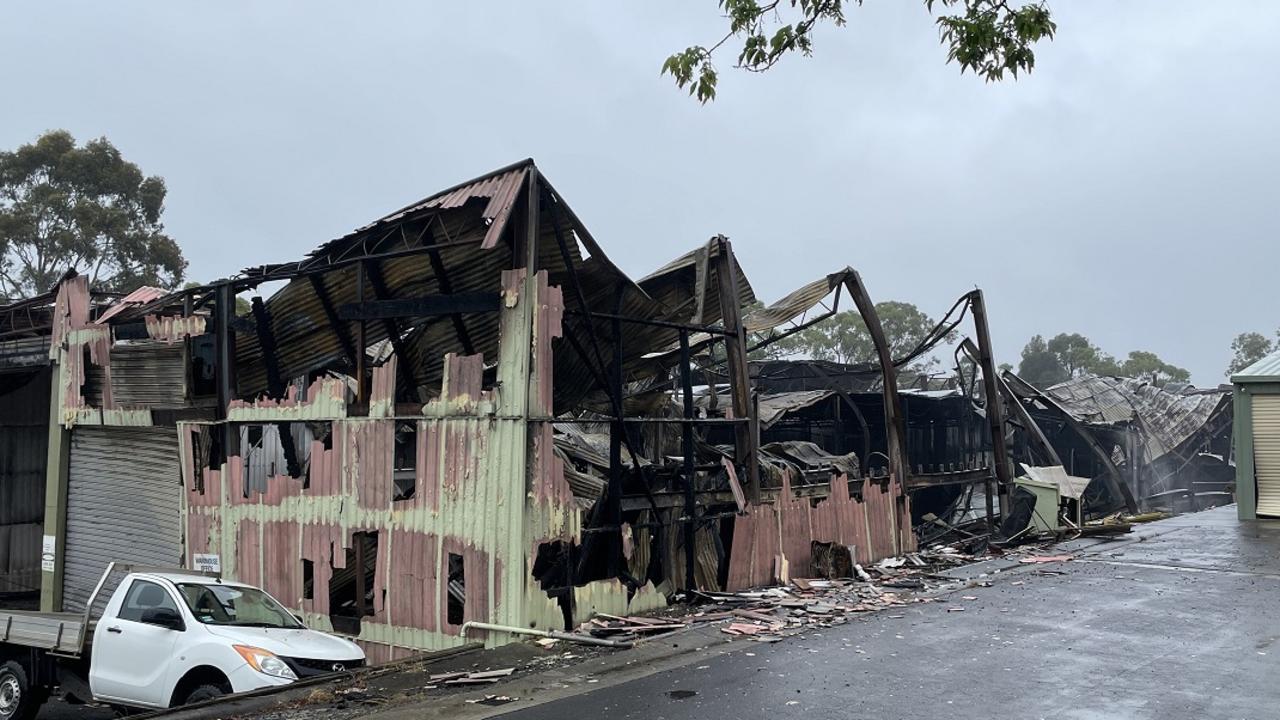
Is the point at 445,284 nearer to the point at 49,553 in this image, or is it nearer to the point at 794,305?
the point at 794,305

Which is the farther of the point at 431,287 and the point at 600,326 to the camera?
the point at 600,326

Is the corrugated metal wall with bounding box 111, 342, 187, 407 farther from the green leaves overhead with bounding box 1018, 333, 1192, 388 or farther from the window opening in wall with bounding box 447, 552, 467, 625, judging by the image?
the green leaves overhead with bounding box 1018, 333, 1192, 388

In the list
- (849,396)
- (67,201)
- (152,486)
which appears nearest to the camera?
(152,486)

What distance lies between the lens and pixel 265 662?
923cm

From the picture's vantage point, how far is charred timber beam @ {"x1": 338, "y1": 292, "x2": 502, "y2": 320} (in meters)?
11.4

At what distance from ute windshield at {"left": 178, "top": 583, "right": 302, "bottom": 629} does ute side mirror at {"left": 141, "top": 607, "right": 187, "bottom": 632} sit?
18 cm

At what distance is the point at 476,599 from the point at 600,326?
4356mm

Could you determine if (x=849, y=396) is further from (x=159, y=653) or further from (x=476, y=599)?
(x=159, y=653)

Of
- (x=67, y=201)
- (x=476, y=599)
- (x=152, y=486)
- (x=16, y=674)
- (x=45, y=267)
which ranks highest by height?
(x=67, y=201)

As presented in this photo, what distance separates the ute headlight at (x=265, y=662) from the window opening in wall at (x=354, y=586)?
266cm

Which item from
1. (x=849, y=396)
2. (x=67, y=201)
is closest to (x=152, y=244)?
(x=67, y=201)

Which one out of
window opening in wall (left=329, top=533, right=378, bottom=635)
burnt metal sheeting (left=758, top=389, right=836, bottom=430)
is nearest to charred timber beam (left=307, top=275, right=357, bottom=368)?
window opening in wall (left=329, top=533, right=378, bottom=635)

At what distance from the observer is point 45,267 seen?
42062 mm

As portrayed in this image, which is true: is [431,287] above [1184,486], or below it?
above
